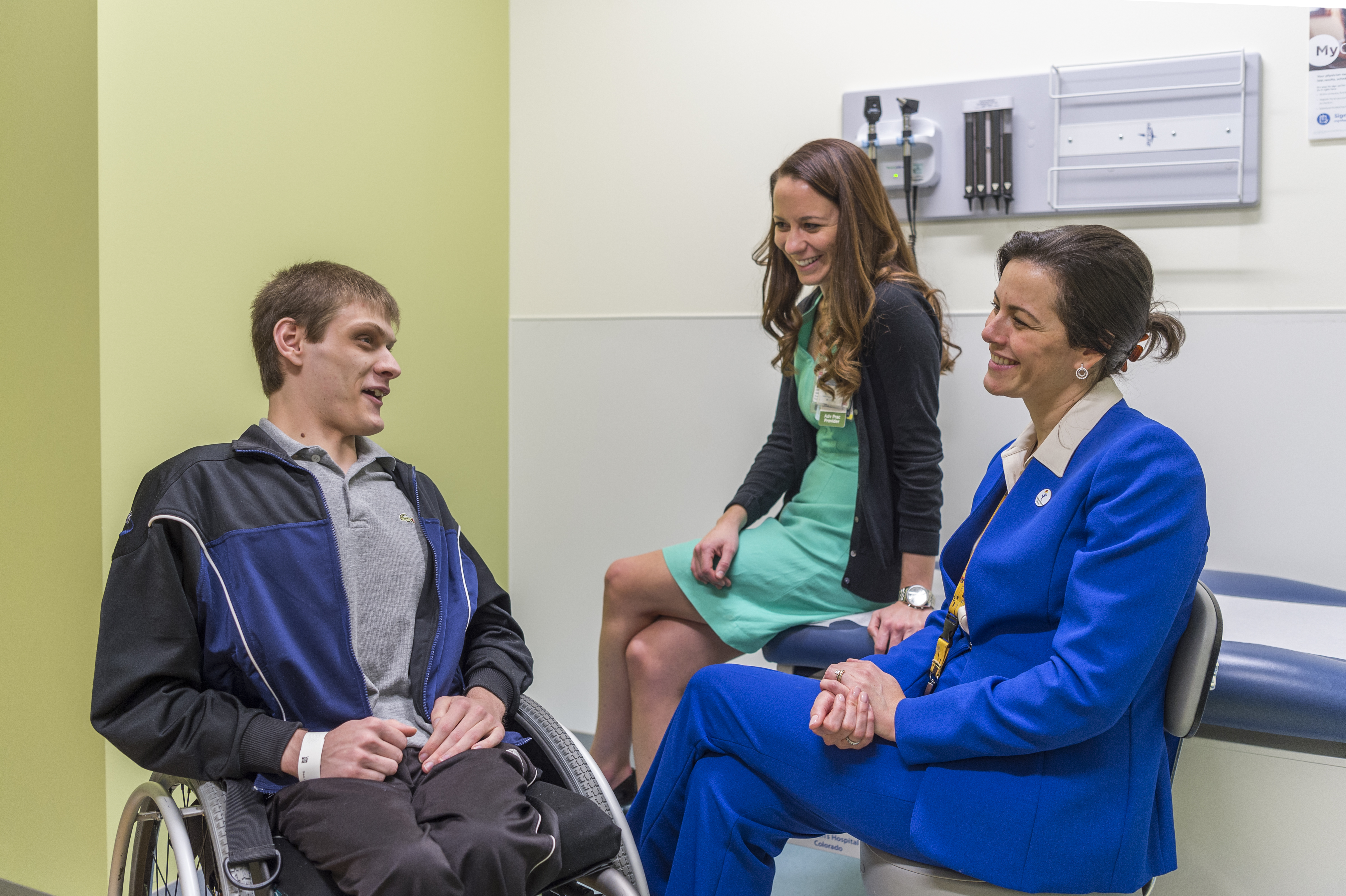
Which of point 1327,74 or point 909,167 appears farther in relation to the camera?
point 909,167

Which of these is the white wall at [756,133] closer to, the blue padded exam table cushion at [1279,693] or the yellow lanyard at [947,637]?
the blue padded exam table cushion at [1279,693]

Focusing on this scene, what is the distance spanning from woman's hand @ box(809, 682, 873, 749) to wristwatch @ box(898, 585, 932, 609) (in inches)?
25.0

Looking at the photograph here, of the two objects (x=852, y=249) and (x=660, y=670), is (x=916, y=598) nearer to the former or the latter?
(x=660, y=670)

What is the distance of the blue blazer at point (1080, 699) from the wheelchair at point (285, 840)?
421 mm

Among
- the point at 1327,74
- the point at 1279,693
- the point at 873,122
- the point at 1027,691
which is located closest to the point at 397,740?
the point at 1027,691

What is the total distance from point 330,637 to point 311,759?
7.1 inches

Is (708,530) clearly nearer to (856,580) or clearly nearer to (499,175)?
(856,580)

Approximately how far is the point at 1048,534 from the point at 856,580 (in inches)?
31.3

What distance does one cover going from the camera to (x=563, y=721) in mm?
3193

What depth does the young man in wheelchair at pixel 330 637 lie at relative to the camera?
49.7 inches


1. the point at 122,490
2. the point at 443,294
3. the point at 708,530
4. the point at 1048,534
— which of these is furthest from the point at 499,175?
the point at 1048,534

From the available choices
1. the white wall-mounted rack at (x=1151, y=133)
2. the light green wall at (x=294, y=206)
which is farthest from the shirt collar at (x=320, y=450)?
the white wall-mounted rack at (x=1151, y=133)

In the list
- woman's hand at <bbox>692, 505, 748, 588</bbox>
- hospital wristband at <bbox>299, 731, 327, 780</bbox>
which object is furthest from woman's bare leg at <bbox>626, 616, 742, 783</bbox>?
hospital wristband at <bbox>299, 731, 327, 780</bbox>

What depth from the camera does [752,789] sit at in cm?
147
